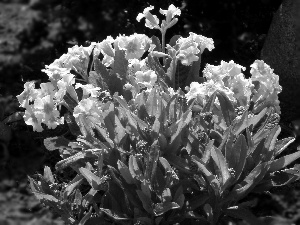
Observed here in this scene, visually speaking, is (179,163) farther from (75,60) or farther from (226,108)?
(75,60)

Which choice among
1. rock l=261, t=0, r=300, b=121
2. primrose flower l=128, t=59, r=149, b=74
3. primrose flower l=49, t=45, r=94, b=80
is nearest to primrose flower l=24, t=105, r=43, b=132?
primrose flower l=49, t=45, r=94, b=80

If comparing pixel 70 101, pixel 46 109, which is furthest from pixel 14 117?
pixel 46 109

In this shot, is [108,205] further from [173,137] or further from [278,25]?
[278,25]

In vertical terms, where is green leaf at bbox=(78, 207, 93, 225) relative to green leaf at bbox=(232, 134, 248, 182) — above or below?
below

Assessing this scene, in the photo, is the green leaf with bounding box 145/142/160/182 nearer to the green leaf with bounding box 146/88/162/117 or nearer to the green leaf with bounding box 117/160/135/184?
the green leaf with bounding box 117/160/135/184

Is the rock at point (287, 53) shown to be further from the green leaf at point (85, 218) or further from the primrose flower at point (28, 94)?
the green leaf at point (85, 218)

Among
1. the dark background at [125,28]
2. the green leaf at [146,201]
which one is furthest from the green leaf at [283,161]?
the dark background at [125,28]

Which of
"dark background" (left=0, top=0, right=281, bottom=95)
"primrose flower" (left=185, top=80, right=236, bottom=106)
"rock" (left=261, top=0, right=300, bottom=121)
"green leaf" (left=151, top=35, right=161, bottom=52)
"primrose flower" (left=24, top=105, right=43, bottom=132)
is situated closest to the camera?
"primrose flower" (left=185, top=80, right=236, bottom=106)
